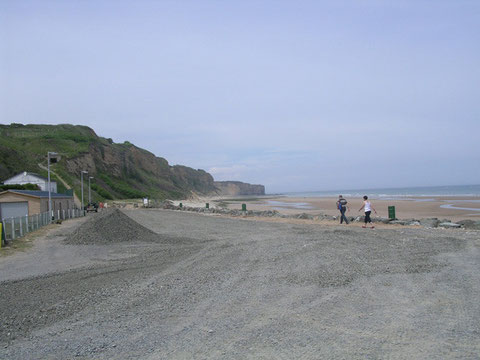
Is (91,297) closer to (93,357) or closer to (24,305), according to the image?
(24,305)

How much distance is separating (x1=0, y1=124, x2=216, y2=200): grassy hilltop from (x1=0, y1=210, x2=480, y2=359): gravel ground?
5418cm

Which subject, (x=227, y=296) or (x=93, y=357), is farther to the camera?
(x=227, y=296)

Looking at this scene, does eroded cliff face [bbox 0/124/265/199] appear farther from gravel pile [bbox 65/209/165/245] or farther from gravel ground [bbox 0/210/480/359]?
gravel ground [bbox 0/210/480/359]

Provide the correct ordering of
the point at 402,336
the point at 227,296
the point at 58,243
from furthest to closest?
the point at 58,243, the point at 227,296, the point at 402,336

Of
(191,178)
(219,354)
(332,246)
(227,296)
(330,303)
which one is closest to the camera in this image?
(219,354)

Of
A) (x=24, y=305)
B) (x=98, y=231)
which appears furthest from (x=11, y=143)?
(x=24, y=305)

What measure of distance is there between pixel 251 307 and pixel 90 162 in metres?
80.7

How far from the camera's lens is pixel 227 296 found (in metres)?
7.84

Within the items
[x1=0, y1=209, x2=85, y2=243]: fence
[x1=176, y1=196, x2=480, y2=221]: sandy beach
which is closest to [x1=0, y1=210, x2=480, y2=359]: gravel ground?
[x1=0, y1=209, x2=85, y2=243]: fence

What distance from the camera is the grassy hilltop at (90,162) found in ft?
220

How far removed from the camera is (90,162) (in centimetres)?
8231

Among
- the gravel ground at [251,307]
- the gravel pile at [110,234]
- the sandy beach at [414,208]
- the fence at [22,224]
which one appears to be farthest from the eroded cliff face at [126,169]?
the gravel ground at [251,307]

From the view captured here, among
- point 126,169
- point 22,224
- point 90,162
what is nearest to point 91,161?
point 90,162

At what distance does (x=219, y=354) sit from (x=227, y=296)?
2.79 m
